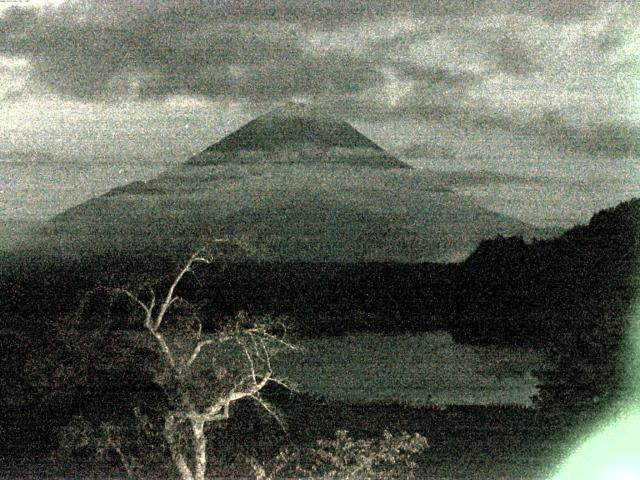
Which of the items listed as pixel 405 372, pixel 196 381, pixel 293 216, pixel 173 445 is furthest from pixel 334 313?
pixel 173 445

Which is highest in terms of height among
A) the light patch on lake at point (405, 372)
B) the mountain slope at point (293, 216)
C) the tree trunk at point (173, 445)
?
the mountain slope at point (293, 216)

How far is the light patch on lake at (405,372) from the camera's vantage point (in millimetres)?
9836

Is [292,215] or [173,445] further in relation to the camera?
[292,215]

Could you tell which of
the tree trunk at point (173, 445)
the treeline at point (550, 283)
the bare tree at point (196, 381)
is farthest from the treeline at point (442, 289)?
the tree trunk at point (173, 445)

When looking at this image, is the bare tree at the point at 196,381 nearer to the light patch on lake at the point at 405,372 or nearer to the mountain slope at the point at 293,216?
the light patch on lake at the point at 405,372

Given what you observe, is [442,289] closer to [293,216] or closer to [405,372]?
[405,372]

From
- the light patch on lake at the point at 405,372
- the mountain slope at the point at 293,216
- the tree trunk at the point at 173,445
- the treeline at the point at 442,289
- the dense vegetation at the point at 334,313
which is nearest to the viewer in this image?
the tree trunk at the point at 173,445

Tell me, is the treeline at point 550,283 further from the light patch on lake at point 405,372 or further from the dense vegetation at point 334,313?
the light patch on lake at point 405,372

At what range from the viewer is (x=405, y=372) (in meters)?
10.3

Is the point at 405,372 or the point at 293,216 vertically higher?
the point at 293,216

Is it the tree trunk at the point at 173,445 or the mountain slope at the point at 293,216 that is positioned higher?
the mountain slope at the point at 293,216

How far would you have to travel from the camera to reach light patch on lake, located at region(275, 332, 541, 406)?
9.84 m

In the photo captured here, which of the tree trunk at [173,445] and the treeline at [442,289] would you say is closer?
the tree trunk at [173,445]

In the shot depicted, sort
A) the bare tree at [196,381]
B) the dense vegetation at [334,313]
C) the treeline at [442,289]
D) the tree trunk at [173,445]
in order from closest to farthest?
the bare tree at [196,381] < the tree trunk at [173,445] < the dense vegetation at [334,313] < the treeline at [442,289]
